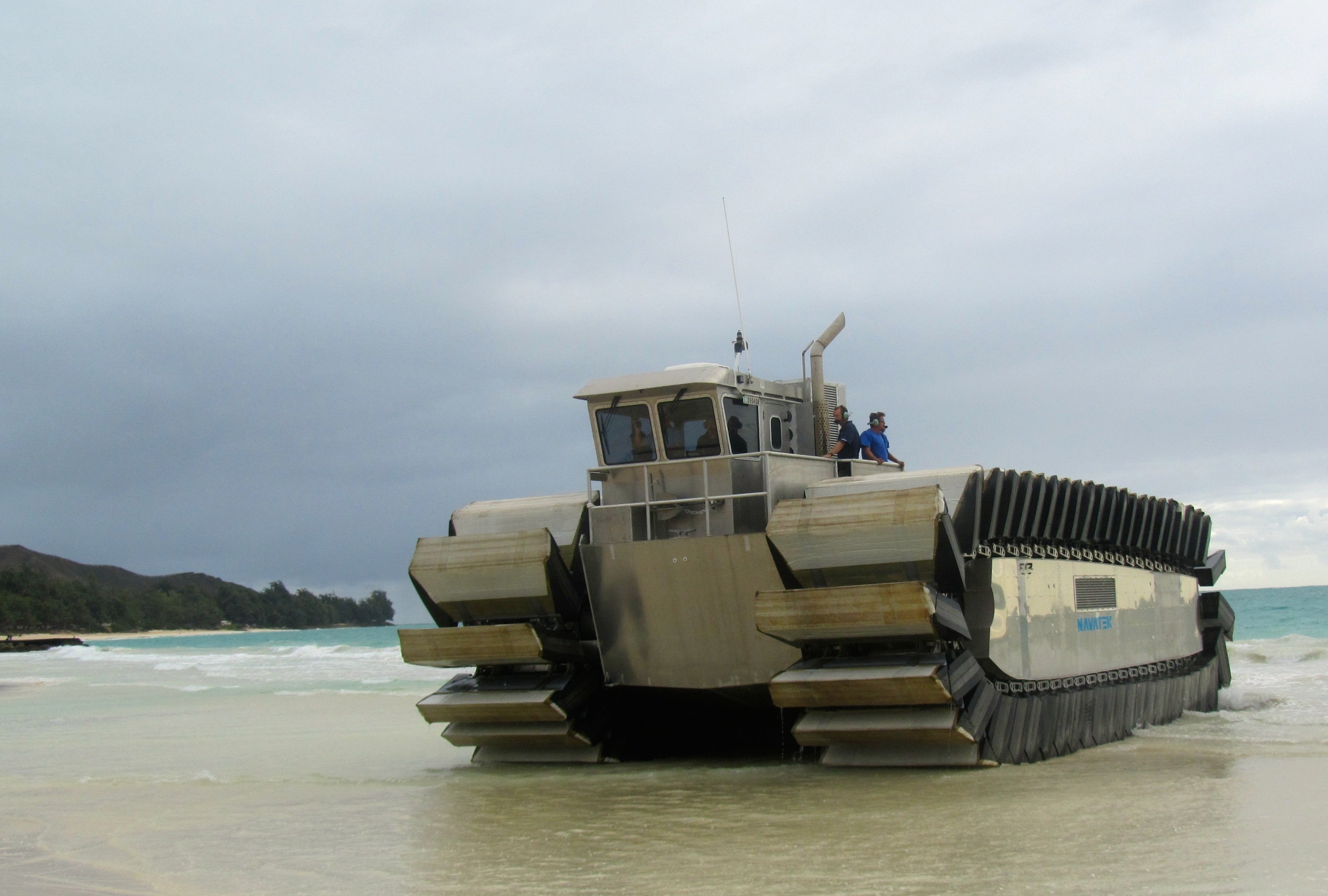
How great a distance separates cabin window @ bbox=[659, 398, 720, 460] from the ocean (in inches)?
117

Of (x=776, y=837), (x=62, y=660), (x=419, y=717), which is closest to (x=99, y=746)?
(x=419, y=717)

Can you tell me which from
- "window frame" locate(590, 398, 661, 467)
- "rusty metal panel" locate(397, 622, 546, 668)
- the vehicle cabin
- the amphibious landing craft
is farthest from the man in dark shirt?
"rusty metal panel" locate(397, 622, 546, 668)

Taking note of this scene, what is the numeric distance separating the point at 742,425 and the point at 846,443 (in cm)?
126

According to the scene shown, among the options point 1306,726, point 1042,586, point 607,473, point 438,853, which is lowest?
point 1306,726

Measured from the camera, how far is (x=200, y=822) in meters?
9.56

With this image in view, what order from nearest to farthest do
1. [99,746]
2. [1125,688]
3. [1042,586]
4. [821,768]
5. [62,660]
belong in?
[821,768] < [1042,586] < [1125,688] < [99,746] < [62,660]

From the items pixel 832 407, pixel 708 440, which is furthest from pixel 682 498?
pixel 832 407

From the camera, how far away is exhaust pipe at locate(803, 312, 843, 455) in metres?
13.6

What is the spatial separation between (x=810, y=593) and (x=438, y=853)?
11.5 feet

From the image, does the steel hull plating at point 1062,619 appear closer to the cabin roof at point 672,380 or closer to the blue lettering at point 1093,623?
the blue lettering at point 1093,623

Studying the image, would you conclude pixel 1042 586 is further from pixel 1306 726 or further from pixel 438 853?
pixel 438 853

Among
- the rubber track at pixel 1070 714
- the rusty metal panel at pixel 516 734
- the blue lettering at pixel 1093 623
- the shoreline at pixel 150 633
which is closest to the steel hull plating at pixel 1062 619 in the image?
the blue lettering at pixel 1093 623

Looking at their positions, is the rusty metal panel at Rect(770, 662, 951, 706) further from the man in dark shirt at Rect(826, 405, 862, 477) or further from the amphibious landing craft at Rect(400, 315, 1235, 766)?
the man in dark shirt at Rect(826, 405, 862, 477)

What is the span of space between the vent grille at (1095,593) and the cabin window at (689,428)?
4183mm
